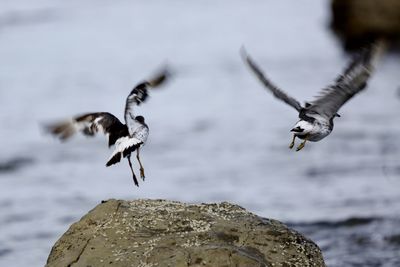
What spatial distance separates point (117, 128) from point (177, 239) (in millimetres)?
1741

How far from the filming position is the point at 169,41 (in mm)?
25578

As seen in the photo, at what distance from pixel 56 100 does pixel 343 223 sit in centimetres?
926

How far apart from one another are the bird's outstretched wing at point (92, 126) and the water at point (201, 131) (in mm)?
2255

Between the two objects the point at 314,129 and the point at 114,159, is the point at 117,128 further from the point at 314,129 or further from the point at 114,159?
the point at 314,129

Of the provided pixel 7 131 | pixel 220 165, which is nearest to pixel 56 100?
pixel 7 131

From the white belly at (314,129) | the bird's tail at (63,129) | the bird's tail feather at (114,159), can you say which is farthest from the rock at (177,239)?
the bird's tail at (63,129)

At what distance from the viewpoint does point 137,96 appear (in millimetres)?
9195

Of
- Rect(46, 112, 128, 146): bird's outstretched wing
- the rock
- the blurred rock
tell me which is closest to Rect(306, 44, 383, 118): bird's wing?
the rock

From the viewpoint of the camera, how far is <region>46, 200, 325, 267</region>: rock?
23.4 feet

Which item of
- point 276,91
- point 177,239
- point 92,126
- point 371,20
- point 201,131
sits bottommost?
point 177,239

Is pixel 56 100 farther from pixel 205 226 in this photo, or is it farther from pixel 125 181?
pixel 205 226

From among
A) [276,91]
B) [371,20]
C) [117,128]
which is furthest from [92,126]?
[371,20]

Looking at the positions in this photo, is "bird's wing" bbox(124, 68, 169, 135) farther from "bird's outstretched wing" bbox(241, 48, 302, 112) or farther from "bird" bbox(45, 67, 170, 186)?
"bird's outstretched wing" bbox(241, 48, 302, 112)

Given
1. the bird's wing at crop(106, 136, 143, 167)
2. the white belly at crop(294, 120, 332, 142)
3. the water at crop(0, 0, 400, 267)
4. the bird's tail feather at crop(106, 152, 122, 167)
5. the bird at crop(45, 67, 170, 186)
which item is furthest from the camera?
the water at crop(0, 0, 400, 267)
